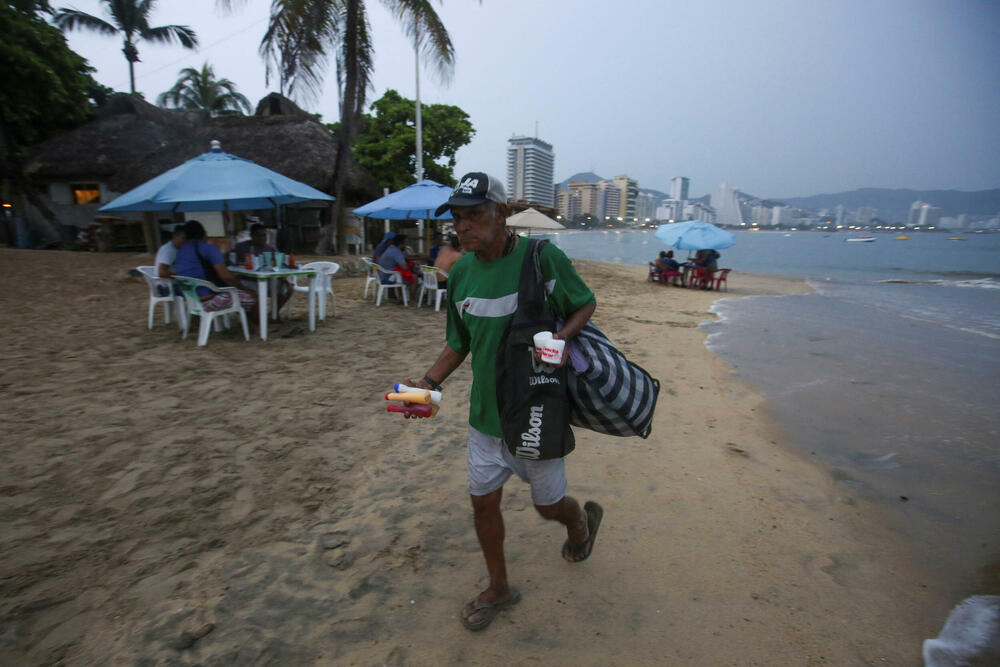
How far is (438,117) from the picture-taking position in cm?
2195

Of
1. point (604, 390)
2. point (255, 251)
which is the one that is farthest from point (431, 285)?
point (604, 390)

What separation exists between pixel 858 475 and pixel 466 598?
9.54 feet

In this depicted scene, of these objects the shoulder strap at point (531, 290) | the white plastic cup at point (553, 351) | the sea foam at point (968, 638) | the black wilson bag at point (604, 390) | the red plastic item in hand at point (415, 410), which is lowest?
the sea foam at point (968, 638)

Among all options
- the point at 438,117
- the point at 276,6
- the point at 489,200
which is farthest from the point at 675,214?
the point at 489,200

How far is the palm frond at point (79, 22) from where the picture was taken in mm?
21892

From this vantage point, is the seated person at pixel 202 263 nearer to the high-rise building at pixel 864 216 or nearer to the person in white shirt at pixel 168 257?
the person in white shirt at pixel 168 257

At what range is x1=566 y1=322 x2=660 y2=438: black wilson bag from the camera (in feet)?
5.68

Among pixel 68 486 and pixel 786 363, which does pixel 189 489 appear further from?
pixel 786 363

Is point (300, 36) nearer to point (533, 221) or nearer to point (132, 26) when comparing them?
point (533, 221)

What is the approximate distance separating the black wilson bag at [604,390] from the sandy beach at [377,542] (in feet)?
2.92

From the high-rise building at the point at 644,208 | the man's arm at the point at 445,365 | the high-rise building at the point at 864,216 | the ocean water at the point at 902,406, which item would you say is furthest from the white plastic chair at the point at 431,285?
the high-rise building at the point at 864,216

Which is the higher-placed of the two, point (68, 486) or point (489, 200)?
point (489, 200)

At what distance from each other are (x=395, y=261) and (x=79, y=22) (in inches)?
1010

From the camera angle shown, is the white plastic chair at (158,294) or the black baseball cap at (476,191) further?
the white plastic chair at (158,294)
